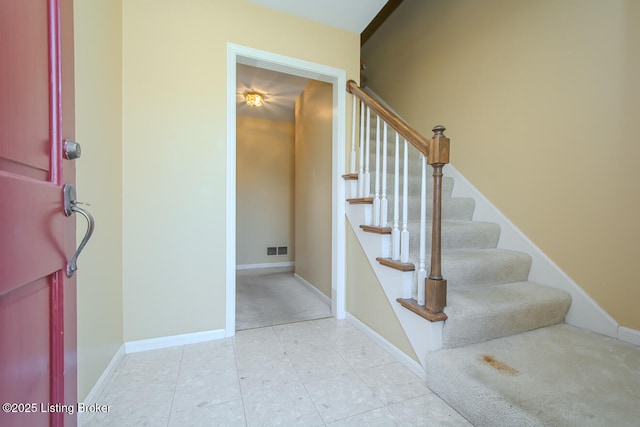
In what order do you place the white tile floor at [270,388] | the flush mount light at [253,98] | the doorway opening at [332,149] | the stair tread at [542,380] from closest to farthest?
the stair tread at [542,380], the white tile floor at [270,388], the doorway opening at [332,149], the flush mount light at [253,98]

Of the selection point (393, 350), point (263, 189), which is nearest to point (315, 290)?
point (393, 350)

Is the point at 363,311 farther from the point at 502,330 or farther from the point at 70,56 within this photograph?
the point at 70,56

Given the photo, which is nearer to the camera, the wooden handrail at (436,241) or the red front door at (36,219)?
the red front door at (36,219)

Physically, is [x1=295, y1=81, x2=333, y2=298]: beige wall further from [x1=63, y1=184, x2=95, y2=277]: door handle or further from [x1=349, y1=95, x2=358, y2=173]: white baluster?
[x1=63, y1=184, x2=95, y2=277]: door handle

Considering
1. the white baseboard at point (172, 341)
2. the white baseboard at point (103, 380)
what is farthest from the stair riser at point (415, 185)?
the white baseboard at point (103, 380)

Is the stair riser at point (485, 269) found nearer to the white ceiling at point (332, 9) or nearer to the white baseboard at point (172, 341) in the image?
the white baseboard at point (172, 341)

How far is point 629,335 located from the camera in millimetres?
1410

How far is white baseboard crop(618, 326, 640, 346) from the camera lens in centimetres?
139

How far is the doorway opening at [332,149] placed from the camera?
189 cm

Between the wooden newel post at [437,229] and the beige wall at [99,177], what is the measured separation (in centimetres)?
161

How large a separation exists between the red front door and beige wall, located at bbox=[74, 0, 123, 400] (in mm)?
539

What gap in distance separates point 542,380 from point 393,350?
734 millimetres

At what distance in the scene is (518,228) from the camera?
1.94 m

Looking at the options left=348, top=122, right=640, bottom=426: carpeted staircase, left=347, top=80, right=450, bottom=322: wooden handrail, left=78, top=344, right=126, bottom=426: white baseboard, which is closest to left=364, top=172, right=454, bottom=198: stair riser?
left=348, top=122, right=640, bottom=426: carpeted staircase
